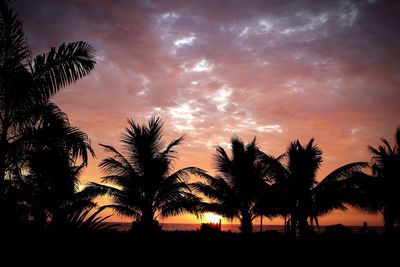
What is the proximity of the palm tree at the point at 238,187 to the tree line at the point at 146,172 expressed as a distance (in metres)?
0.06

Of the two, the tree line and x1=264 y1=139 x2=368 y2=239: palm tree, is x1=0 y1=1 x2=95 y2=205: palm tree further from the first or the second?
x1=264 y1=139 x2=368 y2=239: palm tree

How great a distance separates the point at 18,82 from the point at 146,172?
7776mm

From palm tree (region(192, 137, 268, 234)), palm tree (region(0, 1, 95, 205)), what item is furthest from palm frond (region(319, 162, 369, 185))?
palm tree (region(0, 1, 95, 205))

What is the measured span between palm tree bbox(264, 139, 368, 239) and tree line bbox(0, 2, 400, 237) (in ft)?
0.17

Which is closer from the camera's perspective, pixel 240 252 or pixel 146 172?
pixel 240 252

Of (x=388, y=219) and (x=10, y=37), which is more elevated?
(x=10, y=37)

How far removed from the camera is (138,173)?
14.5m

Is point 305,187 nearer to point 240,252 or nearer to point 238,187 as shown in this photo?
point 238,187

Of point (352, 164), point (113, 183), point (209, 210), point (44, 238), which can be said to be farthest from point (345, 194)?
point (44, 238)

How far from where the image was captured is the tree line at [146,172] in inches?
296

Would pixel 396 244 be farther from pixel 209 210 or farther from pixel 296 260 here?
pixel 209 210

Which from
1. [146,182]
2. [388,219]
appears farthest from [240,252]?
[388,219]

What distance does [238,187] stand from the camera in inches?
675

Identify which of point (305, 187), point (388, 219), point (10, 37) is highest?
point (10, 37)
